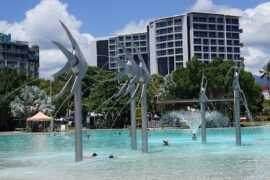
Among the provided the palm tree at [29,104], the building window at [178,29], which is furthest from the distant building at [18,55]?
the palm tree at [29,104]

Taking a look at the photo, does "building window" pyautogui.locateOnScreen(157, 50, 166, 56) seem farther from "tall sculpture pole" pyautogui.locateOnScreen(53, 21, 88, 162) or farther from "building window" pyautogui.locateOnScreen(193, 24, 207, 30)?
"tall sculpture pole" pyautogui.locateOnScreen(53, 21, 88, 162)

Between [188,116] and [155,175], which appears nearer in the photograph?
[155,175]

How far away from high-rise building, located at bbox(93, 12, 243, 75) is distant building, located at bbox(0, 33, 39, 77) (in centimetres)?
2946

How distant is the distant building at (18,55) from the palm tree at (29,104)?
77.9 m

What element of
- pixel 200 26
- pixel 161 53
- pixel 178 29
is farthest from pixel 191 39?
pixel 161 53

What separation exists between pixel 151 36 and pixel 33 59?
4110cm

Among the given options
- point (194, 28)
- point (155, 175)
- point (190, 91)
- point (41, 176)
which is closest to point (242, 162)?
point (155, 175)

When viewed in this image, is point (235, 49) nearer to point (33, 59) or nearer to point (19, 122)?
point (33, 59)

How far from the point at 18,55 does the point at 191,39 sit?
5479cm

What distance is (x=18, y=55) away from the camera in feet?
526

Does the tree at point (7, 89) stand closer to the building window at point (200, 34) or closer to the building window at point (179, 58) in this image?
Result: the building window at point (179, 58)

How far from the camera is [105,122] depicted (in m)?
78.0

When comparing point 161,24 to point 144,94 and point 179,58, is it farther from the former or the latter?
point 144,94

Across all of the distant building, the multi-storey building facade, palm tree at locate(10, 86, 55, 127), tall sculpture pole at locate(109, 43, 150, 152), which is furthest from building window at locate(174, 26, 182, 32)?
tall sculpture pole at locate(109, 43, 150, 152)
